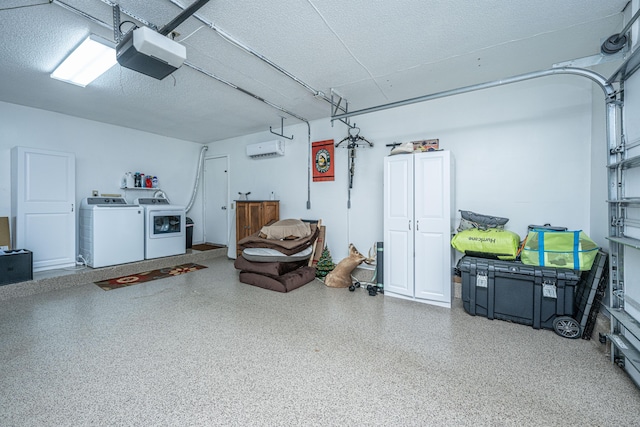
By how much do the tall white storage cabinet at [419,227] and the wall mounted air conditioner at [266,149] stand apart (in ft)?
8.10

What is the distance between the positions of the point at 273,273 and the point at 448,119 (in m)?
3.30

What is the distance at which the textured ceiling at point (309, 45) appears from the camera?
6.90 ft

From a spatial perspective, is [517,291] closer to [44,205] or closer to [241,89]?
[241,89]

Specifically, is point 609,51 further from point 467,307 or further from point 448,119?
point 467,307

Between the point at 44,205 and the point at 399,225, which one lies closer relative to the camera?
the point at 399,225

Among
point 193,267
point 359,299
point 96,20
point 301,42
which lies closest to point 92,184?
point 193,267

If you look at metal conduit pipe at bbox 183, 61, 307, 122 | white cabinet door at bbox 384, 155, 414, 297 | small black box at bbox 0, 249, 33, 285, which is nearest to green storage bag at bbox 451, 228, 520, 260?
A: white cabinet door at bbox 384, 155, 414, 297

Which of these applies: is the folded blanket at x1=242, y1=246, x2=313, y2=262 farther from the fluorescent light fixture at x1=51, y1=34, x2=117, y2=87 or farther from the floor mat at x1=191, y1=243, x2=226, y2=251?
the fluorescent light fixture at x1=51, y1=34, x2=117, y2=87

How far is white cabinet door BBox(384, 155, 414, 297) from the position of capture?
3410mm

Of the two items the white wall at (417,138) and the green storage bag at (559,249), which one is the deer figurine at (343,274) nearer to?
the white wall at (417,138)

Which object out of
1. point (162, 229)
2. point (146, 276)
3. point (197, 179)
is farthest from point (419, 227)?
point (197, 179)

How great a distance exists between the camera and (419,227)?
3336 millimetres

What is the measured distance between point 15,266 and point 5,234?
2.93ft

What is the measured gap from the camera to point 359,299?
348 centimetres
